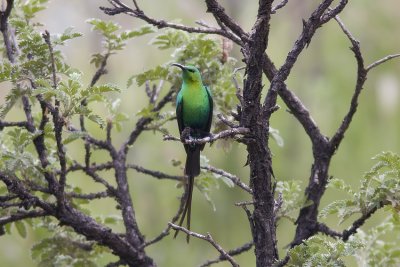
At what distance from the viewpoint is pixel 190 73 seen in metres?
2.64

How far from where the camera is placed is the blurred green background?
467 cm

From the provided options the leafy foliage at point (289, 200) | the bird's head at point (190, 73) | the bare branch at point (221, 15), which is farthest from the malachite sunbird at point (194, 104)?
the bare branch at point (221, 15)

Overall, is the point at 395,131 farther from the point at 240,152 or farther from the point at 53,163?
the point at 53,163

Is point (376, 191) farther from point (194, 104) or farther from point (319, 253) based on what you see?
point (194, 104)

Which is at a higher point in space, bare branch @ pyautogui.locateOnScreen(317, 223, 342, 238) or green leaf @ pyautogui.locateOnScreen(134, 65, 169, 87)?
green leaf @ pyautogui.locateOnScreen(134, 65, 169, 87)

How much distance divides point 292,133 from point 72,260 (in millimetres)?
3048

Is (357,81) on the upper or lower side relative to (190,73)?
lower

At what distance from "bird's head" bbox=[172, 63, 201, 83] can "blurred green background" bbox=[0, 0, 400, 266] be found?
180 cm

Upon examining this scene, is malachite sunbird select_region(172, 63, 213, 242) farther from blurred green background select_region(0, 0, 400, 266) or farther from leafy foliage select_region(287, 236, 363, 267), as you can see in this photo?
blurred green background select_region(0, 0, 400, 266)

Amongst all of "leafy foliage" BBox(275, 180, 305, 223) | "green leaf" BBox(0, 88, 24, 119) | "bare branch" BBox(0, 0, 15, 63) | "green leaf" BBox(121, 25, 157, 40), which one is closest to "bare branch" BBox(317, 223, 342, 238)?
"leafy foliage" BBox(275, 180, 305, 223)

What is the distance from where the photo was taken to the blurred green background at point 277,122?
184 inches

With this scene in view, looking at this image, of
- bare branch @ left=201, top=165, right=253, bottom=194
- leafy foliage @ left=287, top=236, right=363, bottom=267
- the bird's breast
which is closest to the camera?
leafy foliage @ left=287, top=236, right=363, bottom=267

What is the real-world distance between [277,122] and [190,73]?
2505 mm

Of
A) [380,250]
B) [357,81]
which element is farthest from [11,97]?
[380,250]
